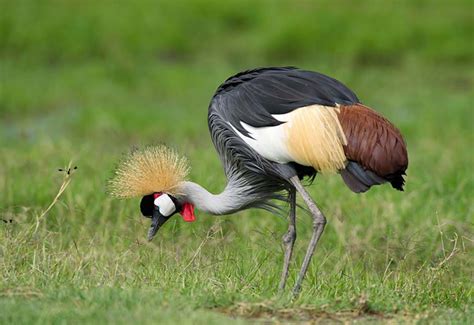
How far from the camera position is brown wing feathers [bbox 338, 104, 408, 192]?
496 cm

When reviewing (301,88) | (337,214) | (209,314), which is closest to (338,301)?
(209,314)

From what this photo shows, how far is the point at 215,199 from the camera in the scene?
17.9ft

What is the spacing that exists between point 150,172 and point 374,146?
47.4 inches

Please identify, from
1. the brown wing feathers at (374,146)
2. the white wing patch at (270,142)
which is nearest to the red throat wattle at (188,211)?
the white wing patch at (270,142)

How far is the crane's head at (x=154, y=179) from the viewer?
543 centimetres

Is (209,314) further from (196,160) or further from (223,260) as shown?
(196,160)

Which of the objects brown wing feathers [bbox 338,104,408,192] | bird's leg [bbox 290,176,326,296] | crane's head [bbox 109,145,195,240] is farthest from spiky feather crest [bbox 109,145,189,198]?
brown wing feathers [bbox 338,104,408,192]

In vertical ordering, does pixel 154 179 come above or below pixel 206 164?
below

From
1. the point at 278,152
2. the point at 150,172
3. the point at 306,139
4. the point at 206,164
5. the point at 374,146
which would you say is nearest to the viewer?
the point at 374,146

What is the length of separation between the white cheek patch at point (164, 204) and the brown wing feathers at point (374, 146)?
1001 mm

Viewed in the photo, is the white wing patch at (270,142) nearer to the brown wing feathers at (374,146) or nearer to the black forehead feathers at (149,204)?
the brown wing feathers at (374,146)

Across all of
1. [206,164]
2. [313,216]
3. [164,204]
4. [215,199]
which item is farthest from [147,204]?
[206,164]

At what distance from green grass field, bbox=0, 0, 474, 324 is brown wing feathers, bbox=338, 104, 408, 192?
604 mm

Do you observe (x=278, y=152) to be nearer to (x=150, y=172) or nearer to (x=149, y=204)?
(x=150, y=172)
